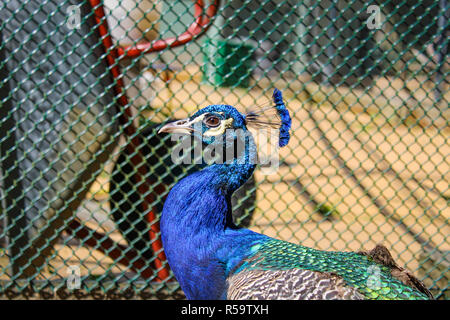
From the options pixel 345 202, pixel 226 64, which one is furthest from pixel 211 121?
pixel 226 64

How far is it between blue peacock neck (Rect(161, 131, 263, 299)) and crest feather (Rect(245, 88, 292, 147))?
10 centimetres

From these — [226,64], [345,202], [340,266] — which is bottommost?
[340,266]

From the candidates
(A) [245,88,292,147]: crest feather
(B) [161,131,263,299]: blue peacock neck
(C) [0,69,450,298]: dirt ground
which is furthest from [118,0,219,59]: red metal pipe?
(B) [161,131,263,299]: blue peacock neck

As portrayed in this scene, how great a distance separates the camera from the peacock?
45.5 inches

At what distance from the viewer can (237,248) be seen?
1293 mm

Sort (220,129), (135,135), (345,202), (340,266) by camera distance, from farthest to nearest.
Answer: (345,202)
(135,135)
(220,129)
(340,266)

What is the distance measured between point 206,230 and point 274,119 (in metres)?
0.39

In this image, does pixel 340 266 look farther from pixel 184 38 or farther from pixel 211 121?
pixel 184 38

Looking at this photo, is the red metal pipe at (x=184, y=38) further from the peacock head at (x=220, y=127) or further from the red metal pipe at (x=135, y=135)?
the peacock head at (x=220, y=127)

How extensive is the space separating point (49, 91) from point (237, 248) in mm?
1053

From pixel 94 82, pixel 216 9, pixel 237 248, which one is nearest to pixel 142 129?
pixel 94 82

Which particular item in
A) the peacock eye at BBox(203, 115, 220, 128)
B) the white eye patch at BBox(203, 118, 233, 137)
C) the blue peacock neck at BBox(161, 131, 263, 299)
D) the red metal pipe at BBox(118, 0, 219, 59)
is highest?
the red metal pipe at BBox(118, 0, 219, 59)

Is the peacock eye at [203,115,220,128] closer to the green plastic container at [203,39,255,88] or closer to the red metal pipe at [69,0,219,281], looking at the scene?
the green plastic container at [203,39,255,88]

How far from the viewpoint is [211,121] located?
1.39 meters
